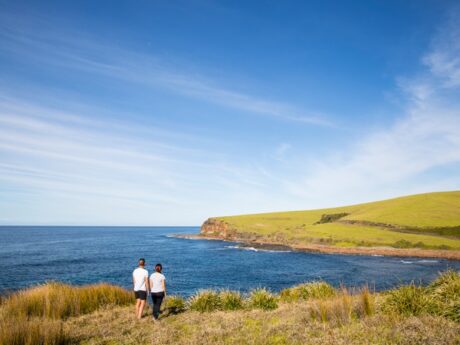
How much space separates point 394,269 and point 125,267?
44.7m

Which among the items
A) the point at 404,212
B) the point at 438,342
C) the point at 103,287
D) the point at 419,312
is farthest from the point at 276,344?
the point at 404,212

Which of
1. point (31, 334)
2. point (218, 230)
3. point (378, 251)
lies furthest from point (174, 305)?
point (218, 230)

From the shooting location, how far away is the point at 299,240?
100312mm

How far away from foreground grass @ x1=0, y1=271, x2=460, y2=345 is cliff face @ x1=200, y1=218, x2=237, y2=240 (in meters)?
115


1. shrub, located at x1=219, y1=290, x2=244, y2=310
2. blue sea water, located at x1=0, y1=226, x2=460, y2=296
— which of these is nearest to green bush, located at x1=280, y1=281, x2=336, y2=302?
shrub, located at x1=219, y1=290, x2=244, y2=310

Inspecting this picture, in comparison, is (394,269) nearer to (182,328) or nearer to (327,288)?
(327,288)

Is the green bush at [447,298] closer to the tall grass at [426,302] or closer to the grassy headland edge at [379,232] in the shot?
the tall grass at [426,302]

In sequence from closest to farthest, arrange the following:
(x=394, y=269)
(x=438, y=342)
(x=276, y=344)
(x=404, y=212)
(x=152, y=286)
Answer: (x=438, y=342)
(x=276, y=344)
(x=152, y=286)
(x=394, y=269)
(x=404, y=212)

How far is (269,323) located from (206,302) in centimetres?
482

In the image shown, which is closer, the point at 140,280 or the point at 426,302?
the point at 426,302

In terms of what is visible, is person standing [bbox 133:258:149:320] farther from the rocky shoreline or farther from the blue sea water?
the rocky shoreline

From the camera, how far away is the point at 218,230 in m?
143

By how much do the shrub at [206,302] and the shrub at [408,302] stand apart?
24.7 feet

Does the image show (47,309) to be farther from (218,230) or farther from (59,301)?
(218,230)
